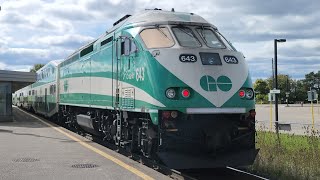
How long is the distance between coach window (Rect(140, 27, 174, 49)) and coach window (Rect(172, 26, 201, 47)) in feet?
Result: 0.61

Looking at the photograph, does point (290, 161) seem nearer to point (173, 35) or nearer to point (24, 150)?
point (173, 35)

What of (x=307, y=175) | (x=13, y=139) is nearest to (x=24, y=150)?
(x=13, y=139)

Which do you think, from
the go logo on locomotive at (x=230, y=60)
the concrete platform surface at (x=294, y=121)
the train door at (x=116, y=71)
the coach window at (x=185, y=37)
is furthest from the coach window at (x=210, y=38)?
the concrete platform surface at (x=294, y=121)

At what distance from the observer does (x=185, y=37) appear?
31.4 ft

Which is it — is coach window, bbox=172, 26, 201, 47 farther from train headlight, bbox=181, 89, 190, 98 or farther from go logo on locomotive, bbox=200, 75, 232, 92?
train headlight, bbox=181, 89, 190, 98

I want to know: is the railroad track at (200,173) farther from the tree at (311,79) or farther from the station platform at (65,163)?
the tree at (311,79)

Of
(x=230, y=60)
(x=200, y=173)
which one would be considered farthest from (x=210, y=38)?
(x=200, y=173)

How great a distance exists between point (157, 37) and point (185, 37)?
24.0 inches

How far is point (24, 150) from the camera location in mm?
13133

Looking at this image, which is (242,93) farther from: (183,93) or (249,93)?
(183,93)

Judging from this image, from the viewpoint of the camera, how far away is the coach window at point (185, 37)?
9.38 m

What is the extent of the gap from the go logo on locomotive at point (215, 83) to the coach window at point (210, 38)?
1.01 meters

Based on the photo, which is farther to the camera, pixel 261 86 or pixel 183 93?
pixel 261 86

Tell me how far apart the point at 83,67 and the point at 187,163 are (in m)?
8.74
